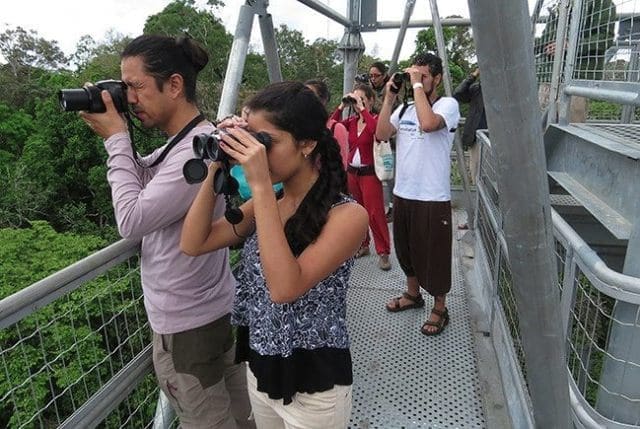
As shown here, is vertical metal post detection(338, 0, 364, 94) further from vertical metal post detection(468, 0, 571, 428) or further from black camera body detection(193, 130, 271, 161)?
vertical metal post detection(468, 0, 571, 428)

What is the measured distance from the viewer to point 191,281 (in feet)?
5.30

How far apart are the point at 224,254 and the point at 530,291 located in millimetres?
1083

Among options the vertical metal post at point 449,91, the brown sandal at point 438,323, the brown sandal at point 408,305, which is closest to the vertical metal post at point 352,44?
the vertical metal post at point 449,91

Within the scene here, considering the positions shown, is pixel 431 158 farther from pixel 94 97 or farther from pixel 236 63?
pixel 94 97

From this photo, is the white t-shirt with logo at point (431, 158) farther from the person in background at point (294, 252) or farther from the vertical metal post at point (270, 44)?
the person in background at point (294, 252)

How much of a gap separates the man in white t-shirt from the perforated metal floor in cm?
14

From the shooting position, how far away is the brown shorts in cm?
281

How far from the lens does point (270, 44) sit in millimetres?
3268

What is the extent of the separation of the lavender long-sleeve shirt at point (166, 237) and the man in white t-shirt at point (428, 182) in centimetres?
143

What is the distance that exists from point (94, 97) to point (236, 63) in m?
1.09

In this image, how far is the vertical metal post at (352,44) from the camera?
4.90m

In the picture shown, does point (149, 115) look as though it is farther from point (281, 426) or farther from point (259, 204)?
point (281, 426)

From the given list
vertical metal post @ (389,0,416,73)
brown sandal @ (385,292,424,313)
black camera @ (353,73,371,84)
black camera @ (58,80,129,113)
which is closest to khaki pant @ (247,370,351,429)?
black camera @ (58,80,129,113)

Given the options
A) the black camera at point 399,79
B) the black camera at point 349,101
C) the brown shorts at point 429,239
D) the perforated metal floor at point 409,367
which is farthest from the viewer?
the black camera at point 349,101
